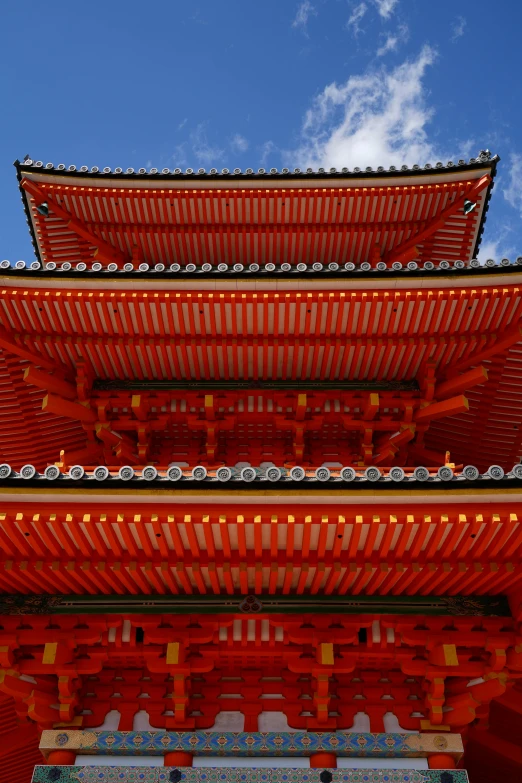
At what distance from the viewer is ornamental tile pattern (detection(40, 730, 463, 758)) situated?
8258 mm

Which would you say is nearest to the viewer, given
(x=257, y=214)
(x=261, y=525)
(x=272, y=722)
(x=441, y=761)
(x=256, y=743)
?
(x=261, y=525)

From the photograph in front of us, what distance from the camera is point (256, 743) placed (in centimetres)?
830

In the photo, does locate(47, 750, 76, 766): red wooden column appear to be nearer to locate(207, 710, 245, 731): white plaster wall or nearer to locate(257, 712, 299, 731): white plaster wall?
locate(207, 710, 245, 731): white plaster wall

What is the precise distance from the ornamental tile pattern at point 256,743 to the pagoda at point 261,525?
1.0 inches

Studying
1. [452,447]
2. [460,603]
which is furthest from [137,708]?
[452,447]

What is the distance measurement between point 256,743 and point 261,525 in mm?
2963

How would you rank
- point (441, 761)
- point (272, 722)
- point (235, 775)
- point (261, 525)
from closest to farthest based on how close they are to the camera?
point (261, 525)
point (235, 775)
point (441, 761)
point (272, 722)

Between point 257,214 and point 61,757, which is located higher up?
point 257,214

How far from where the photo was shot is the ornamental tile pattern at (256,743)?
826 centimetres

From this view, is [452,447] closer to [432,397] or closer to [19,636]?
[432,397]

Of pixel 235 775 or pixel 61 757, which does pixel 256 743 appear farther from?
→ pixel 61 757

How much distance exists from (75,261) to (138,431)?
5622 mm

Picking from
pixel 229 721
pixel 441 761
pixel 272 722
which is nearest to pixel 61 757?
pixel 229 721

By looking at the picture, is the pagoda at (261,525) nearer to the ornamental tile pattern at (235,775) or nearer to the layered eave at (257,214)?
the ornamental tile pattern at (235,775)
